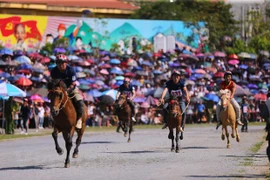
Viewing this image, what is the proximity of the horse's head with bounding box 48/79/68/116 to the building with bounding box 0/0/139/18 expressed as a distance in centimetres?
5981

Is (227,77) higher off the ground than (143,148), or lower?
higher

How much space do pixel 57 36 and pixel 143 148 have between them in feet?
141

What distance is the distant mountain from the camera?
71188mm

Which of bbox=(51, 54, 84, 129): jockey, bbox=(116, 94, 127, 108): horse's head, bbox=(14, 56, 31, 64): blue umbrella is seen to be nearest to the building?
bbox=(14, 56, 31, 64): blue umbrella

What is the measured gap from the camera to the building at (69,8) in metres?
78.2

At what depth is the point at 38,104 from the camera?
155 ft

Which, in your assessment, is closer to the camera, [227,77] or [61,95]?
Answer: [61,95]

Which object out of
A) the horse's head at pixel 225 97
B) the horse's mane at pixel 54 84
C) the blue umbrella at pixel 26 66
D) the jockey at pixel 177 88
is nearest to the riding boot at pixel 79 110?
the horse's mane at pixel 54 84

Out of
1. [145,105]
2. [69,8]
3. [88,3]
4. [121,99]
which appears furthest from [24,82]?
[88,3]

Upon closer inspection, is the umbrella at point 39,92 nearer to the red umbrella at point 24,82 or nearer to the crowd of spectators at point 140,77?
the crowd of spectators at point 140,77

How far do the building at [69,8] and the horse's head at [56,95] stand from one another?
59805 millimetres

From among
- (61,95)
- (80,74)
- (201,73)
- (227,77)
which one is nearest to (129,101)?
(227,77)

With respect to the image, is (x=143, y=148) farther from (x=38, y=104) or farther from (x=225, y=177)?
(x=38, y=104)

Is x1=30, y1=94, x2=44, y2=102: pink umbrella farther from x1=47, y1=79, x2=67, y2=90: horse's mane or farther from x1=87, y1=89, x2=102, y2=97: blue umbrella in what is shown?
x1=47, y1=79, x2=67, y2=90: horse's mane
